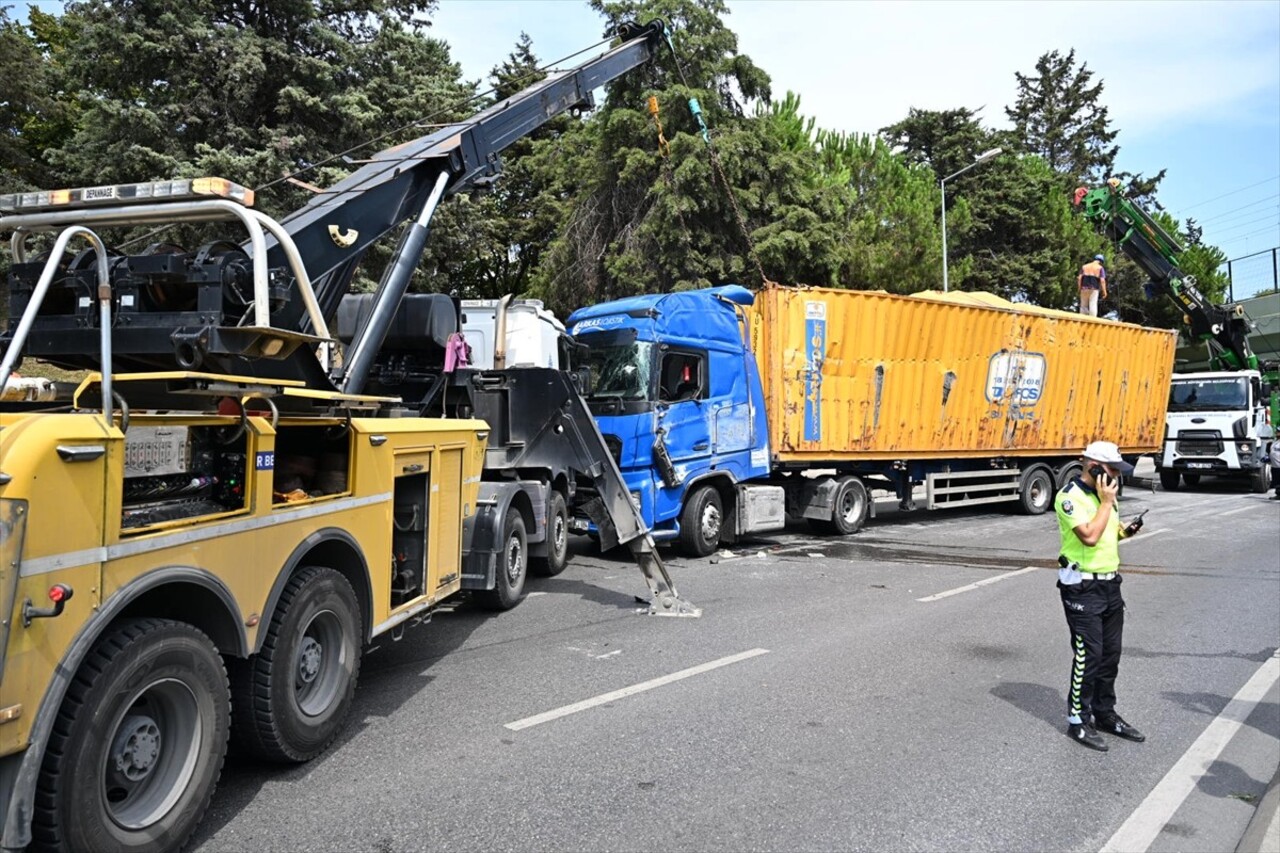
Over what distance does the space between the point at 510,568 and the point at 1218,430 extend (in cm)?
1907

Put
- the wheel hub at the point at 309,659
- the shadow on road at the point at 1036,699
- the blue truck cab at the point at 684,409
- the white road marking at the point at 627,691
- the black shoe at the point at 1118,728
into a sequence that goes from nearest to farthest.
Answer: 1. the wheel hub at the point at 309,659
2. the black shoe at the point at 1118,728
3. the white road marking at the point at 627,691
4. the shadow on road at the point at 1036,699
5. the blue truck cab at the point at 684,409

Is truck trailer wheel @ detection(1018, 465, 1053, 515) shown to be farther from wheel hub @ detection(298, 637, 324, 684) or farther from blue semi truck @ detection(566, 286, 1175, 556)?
wheel hub @ detection(298, 637, 324, 684)

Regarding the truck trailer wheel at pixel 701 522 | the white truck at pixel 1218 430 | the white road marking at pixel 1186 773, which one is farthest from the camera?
the white truck at pixel 1218 430

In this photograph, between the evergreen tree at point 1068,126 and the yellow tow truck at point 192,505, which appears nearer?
the yellow tow truck at point 192,505

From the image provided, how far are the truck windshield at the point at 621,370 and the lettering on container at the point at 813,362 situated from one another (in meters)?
2.64

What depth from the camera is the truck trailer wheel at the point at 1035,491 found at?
51.3 ft

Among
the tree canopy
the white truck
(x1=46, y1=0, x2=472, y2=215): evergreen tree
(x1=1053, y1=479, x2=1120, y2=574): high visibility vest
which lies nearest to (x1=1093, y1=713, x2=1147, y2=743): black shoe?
(x1=1053, y1=479, x2=1120, y2=574): high visibility vest

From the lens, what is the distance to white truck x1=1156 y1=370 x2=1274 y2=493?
20.2m

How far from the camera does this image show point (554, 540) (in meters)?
9.26

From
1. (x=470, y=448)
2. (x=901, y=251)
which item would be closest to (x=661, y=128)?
(x=901, y=251)

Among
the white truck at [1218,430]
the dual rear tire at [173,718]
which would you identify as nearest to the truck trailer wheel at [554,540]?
the dual rear tire at [173,718]

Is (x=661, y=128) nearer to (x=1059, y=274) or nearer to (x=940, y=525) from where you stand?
(x=940, y=525)

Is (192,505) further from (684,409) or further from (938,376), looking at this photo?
(938,376)

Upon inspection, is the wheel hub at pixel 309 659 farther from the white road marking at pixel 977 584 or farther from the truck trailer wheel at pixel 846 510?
the truck trailer wheel at pixel 846 510
